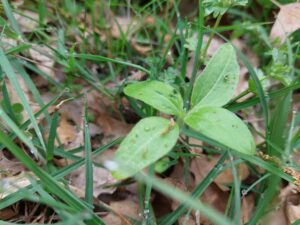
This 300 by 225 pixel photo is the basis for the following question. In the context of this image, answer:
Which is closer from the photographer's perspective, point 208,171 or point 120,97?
point 208,171

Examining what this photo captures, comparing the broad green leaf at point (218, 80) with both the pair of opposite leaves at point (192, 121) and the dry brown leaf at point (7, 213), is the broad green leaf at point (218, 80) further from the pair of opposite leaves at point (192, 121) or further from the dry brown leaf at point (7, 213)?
the dry brown leaf at point (7, 213)

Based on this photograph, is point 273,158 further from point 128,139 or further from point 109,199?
point 109,199

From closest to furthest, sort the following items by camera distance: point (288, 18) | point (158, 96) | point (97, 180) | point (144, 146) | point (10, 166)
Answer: point (144, 146) → point (158, 96) → point (10, 166) → point (97, 180) → point (288, 18)

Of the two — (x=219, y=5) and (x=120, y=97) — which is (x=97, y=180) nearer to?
(x=120, y=97)

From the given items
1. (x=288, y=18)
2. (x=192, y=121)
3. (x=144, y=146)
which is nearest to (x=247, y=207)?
(x=192, y=121)

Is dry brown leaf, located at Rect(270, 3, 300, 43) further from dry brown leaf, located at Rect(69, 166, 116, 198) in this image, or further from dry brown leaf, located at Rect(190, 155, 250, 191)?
dry brown leaf, located at Rect(69, 166, 116, 198)

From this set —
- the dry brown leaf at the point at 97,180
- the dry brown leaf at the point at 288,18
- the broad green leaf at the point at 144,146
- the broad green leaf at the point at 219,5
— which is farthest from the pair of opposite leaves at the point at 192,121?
the dry brown leaf at the point at 288,18

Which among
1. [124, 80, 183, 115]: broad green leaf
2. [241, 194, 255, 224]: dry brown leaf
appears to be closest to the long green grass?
[241, 194, 255, 224]: dry brown leaf
